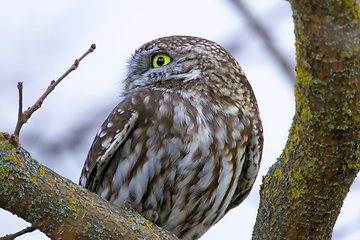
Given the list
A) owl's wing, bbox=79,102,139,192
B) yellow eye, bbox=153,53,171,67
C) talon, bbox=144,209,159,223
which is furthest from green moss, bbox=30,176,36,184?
yellow eye, bbox=153,53,171,67

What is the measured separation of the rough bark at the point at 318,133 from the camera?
213cm

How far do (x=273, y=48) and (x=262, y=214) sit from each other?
171 cm

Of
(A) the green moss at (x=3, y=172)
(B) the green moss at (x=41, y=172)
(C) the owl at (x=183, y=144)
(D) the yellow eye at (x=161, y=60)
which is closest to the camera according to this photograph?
(A) the green moss at (x=3, y=172)

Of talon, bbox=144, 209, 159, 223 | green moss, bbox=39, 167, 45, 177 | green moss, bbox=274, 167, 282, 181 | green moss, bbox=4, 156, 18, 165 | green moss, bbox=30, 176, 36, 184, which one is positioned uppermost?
green moss, bbox=4, 156, 18, 165

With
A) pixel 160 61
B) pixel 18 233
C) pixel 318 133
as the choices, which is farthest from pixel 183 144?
pixel 18 233

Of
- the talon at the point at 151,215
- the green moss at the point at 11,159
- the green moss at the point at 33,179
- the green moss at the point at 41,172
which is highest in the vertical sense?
the green moss at the point at 11,159

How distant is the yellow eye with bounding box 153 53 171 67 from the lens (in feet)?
13.4

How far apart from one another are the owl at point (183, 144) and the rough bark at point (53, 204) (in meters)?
0.71

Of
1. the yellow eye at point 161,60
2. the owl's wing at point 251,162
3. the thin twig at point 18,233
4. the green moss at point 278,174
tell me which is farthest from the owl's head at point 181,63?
the thin twig at point 18,233

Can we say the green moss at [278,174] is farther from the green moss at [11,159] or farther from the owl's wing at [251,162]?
the green moss at [11,159]

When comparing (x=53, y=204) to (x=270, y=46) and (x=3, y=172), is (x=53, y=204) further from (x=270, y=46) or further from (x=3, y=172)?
(x=270, y=46)

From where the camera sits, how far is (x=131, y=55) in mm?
4633

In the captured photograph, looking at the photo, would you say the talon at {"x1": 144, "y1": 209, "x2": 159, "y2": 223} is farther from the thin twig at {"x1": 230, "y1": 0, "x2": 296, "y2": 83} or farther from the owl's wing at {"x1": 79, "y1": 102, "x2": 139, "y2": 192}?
the thin twig at {"x1": 230, "y1": 0, "x2": 296, "y2": 83}

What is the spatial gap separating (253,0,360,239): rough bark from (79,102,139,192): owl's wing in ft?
3.96
